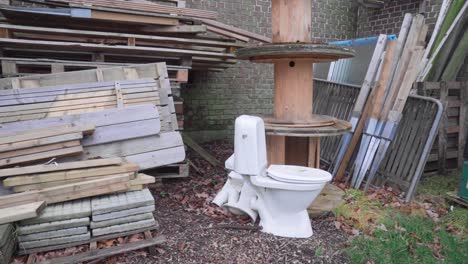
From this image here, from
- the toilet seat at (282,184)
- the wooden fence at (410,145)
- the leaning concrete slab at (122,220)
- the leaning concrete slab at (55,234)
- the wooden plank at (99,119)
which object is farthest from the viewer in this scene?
the wooden fence at (410,145)

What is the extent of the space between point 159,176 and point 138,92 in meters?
1.07

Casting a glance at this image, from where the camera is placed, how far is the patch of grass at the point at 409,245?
283 cm

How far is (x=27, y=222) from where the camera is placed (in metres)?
2.53

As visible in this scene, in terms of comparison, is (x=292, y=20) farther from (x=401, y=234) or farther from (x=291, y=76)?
(x=401, y=234)

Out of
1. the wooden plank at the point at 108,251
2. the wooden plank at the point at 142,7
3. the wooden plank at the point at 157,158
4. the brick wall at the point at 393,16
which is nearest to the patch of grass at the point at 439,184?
the brick wall at the point at 393,16

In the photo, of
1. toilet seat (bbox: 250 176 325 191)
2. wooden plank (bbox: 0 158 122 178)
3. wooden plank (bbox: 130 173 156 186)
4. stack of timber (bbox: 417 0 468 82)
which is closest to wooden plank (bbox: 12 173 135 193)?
wooden plank (bbox: 0 158 122 178)

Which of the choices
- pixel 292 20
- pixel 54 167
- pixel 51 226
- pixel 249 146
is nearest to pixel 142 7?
pixel 292 20

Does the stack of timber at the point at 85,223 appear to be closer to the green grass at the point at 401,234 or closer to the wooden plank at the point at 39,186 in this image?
the wooden plank at the point at 39,186

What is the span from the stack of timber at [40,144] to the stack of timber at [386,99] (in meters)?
3.26

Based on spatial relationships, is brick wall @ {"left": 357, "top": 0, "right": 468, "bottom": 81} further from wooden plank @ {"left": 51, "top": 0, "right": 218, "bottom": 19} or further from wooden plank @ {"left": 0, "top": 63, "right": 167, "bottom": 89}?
wooden plank @ {"left": 0, "top": 63, "right": 167, "bottom": 89}

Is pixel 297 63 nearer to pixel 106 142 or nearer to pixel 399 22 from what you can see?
pixel 106 142

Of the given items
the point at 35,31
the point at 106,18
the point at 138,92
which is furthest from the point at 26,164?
the point at 106,18

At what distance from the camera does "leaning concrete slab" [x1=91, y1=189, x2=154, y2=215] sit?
105 inches

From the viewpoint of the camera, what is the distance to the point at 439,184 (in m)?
4.53
